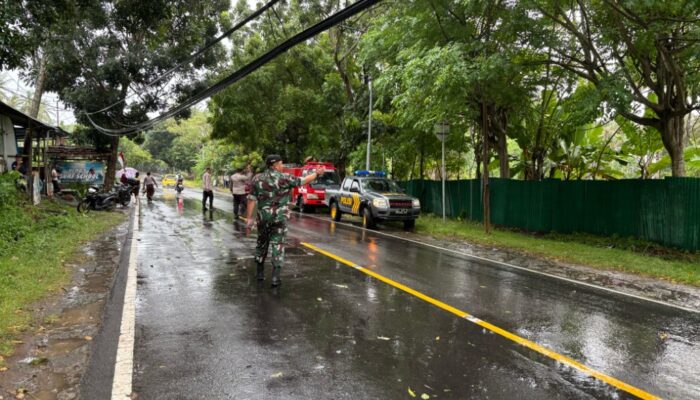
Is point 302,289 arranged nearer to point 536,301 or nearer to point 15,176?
point 536,301

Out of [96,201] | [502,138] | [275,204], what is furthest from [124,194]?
[275,204]

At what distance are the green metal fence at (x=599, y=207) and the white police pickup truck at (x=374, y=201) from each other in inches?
127

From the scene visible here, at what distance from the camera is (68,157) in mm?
25219

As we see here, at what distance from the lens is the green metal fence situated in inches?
447

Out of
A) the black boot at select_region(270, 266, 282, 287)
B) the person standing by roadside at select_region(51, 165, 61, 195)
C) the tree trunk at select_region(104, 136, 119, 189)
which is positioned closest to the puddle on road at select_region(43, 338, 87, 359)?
the black boot at select_region(270, 266, 282, 287)

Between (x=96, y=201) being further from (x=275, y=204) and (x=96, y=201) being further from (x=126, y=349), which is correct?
(x=126, y=349)

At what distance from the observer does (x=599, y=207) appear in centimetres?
1355

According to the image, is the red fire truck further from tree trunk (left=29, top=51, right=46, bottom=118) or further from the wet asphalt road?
the wet asphalt road

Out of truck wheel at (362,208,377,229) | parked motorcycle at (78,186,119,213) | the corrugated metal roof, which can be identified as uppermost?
the corrugated metal roof

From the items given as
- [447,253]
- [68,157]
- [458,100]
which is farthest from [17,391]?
[68,157]

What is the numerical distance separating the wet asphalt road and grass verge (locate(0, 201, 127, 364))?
1.22 metres

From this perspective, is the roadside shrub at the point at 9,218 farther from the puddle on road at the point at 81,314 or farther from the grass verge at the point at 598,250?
the grass verge at the point at 598,250

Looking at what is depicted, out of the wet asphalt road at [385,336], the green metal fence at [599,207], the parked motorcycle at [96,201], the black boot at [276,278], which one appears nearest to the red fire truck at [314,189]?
the green metal fence at [599,207]

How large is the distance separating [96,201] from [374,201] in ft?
36.4
